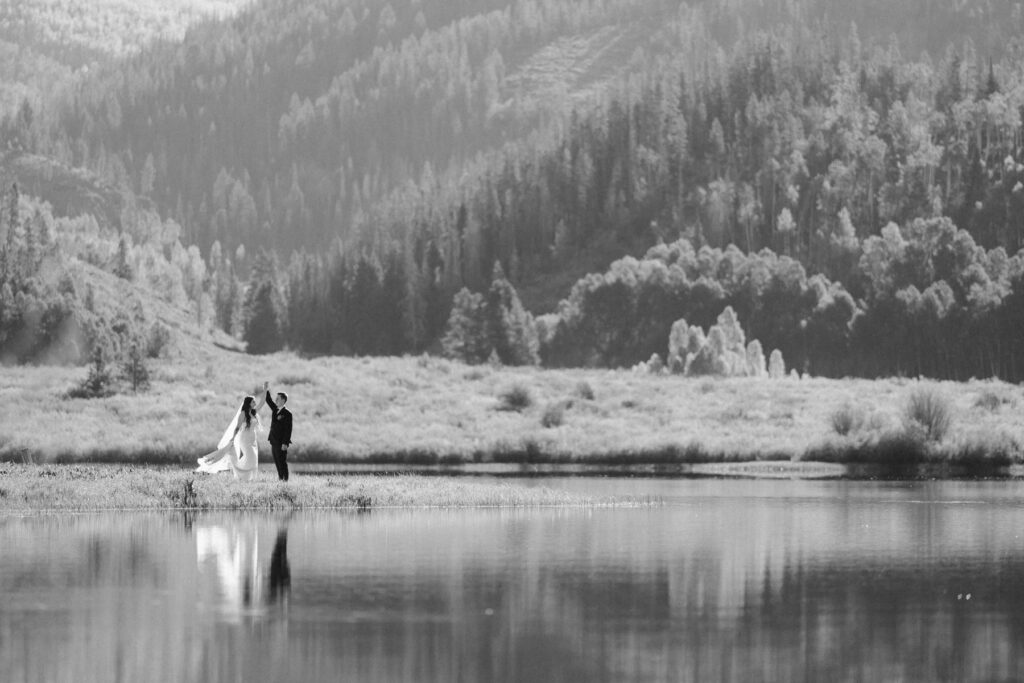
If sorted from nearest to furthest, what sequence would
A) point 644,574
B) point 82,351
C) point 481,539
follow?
point 644,574, point 481,539, point 82,351

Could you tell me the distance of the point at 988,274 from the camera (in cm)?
18362

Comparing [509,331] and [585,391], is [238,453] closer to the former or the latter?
[585,391]

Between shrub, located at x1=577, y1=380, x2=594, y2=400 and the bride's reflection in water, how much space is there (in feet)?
214

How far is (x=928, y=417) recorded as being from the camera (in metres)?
83.4

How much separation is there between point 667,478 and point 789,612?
→ 42.8 m

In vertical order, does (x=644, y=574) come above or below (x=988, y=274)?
below

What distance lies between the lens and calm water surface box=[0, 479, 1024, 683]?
27.2 m

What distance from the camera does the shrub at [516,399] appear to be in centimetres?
10456

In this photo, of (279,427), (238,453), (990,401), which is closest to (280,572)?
(279,427)

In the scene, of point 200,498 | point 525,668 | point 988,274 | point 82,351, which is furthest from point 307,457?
point 988,274

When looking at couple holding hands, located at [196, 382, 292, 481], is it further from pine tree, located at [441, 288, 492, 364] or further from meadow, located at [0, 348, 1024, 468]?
pine tree, located at [441, 288, 492, 364]

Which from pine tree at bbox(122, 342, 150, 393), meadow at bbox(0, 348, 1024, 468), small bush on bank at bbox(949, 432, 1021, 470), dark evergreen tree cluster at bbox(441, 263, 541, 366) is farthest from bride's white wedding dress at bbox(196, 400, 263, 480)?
dark evergreen tree cluster at bbox(441, 263, 541, 366)

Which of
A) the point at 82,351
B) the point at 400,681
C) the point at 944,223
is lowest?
the point at 400,681

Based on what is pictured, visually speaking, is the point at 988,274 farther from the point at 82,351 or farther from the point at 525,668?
the point at 525,668
